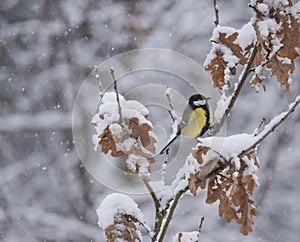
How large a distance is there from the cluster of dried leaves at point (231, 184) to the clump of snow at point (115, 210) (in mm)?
195

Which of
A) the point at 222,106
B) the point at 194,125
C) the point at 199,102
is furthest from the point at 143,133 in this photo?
the point at 199,102

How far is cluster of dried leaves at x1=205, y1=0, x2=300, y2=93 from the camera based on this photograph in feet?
4.46

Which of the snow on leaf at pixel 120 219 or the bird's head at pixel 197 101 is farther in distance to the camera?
the bird's head at pixel 197 101

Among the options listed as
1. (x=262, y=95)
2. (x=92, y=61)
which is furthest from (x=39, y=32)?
(x=262, y=95)

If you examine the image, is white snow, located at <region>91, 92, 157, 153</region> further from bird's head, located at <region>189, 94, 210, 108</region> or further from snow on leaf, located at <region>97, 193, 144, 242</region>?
bird's head, located at <region>189, 94, 210, 108</region>

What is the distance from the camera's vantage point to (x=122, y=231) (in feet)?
4.56

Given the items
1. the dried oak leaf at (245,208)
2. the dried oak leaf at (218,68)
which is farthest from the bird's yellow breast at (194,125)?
the dried oak leaf at (245,208)

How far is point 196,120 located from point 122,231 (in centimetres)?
56

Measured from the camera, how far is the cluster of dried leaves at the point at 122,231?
1.38 meters

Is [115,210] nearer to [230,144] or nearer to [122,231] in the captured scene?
[122,231]

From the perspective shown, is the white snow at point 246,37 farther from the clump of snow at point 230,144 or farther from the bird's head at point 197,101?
the bird's head at point 197,101

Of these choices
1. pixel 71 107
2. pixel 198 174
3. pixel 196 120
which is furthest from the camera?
pixel 71 107

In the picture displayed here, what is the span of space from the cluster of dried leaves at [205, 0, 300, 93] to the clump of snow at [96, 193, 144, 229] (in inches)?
14.9

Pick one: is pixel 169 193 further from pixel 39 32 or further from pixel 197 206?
pixel 39 32
